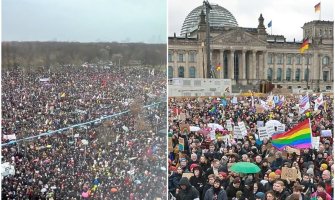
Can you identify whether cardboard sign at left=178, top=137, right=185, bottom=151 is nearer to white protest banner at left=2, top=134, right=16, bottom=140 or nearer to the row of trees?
the row of trees

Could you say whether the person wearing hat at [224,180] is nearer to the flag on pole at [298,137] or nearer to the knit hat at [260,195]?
the knit hat at [260,195]

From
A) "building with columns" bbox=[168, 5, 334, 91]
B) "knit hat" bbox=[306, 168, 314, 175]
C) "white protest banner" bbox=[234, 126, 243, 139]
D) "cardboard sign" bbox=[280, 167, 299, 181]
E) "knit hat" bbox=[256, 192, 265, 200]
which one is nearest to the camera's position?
"knit hat" bbox=[256, 192, 265, 200]

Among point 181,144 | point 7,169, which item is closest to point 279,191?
point 7,169

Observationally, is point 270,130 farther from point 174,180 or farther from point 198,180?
point 198,180

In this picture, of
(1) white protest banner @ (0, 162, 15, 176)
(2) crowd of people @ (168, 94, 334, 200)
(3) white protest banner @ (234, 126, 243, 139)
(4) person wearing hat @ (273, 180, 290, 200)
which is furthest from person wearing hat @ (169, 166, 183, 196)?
(3) white protest banner @ (234, 126, 243, 139)

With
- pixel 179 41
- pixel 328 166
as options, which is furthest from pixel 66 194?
pixel 179 41
